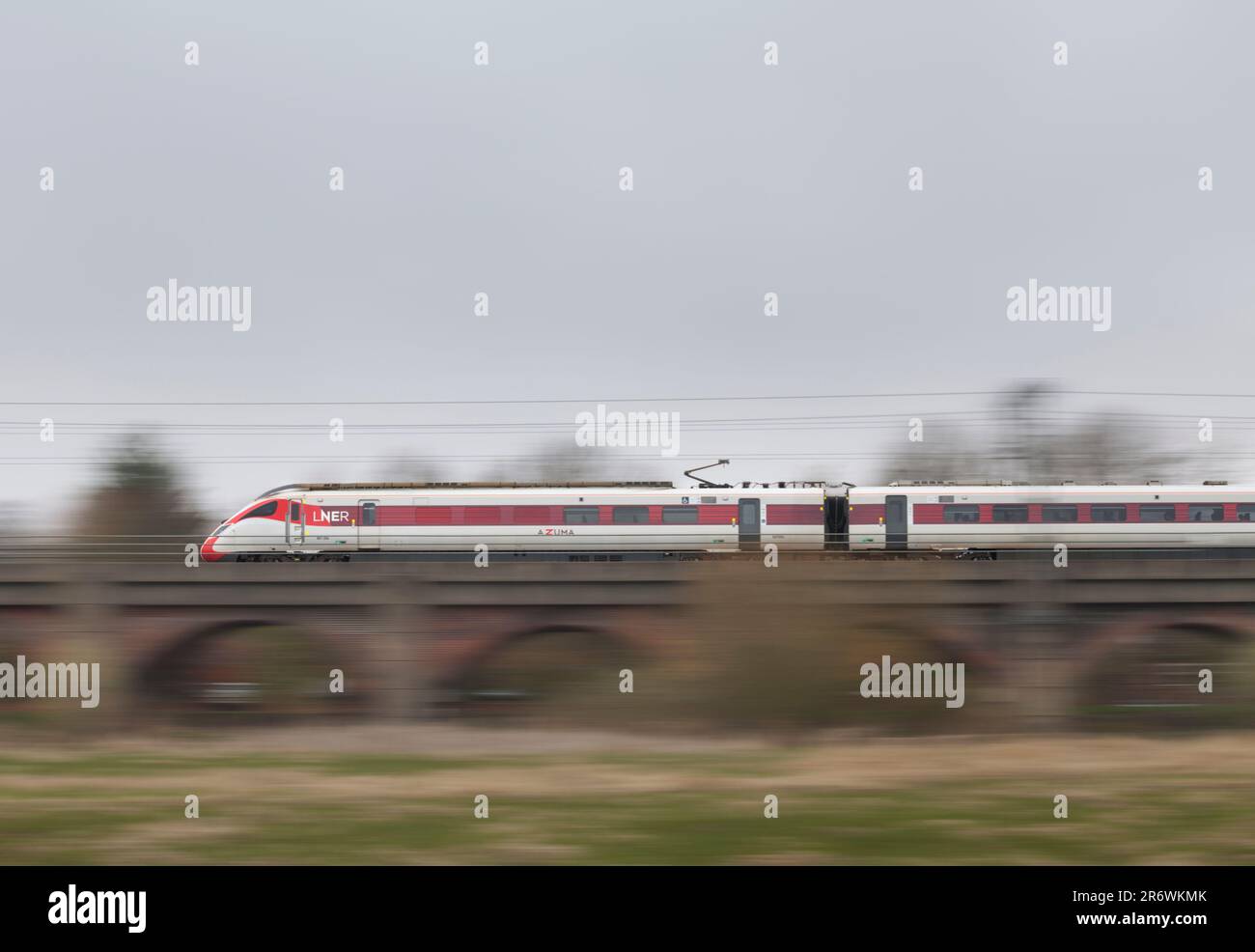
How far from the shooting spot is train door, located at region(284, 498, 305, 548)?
31969 millimetres

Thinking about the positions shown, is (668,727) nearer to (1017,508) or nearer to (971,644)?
(971,644)

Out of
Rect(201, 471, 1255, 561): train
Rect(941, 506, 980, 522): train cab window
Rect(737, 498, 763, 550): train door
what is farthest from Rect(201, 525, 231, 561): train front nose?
Rect(941, 506, 980, 522): train cab window

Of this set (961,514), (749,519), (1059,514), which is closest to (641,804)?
(749,519)

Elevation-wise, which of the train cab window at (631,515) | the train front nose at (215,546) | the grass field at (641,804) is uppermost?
the train cab window at (631,515)

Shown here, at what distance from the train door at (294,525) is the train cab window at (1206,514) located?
94.3 ft

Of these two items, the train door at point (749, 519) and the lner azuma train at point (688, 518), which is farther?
the train door at point (749, 519)

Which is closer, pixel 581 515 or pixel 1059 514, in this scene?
pixel 1059 514

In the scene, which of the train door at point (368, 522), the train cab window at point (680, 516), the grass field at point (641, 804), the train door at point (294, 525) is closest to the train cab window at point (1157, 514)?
the train cab window at point (680, 516)

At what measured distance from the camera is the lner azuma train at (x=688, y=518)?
103 feet

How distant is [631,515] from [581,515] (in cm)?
162

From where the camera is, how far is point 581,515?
104ft

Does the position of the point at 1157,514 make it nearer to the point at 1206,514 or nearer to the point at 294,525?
Result: the point at 1206,514

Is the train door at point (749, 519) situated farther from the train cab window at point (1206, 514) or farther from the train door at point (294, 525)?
the train door at point (294, 525)

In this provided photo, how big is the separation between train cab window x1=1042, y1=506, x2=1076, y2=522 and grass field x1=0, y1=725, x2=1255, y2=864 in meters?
16.9
